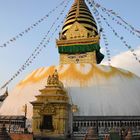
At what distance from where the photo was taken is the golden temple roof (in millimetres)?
32938

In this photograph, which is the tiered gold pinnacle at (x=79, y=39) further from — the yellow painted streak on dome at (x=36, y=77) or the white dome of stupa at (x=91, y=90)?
the yellow painted streak on dome at (x=36, y=77)

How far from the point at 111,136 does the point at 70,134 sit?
3041 mm

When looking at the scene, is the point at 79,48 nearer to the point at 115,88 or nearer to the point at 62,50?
the point at 62,50

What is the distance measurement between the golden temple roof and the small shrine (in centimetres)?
1560

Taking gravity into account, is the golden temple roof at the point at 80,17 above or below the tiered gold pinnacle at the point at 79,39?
above

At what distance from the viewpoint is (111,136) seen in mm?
16359

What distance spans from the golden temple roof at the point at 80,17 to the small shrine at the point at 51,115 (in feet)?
51.2

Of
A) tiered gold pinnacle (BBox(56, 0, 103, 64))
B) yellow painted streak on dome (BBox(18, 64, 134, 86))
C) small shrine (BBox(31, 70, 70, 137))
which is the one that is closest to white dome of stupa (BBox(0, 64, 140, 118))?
yellow painted streak on dome (BBox(18, 64, 134, 86))

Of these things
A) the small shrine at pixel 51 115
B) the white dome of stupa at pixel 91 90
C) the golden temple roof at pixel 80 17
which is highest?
the golden temple roof at pixel 80 17

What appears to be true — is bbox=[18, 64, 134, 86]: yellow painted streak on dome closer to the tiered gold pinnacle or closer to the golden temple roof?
the tiered gold pinnacle

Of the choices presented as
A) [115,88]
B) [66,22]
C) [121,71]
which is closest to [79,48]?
[66,22]

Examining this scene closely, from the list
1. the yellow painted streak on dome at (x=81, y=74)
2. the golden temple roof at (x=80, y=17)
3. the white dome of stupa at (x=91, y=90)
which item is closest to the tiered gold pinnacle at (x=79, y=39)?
the golden temple roof at (x=80, y=17)

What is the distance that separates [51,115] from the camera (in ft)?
60.0

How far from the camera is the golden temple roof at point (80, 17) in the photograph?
108 feet
